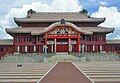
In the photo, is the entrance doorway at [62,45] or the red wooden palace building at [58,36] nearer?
the red wooden palace building at [58,36]

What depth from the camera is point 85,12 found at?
68.7 meters

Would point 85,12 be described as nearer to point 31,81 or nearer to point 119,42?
point 119,42

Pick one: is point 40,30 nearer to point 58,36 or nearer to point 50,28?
point 50,28

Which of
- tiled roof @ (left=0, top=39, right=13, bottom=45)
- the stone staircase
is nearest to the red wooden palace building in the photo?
tiled roof @ (left=0, top=39, right=13, bottom=45)

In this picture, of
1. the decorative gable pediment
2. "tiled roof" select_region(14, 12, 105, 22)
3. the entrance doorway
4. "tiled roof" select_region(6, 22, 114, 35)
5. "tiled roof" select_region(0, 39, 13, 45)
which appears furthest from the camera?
"tiled roof" select_region(14, 12, 105, 22)

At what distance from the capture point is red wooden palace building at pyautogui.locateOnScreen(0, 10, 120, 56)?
194 feet

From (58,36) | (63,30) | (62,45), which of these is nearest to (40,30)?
(58,36)

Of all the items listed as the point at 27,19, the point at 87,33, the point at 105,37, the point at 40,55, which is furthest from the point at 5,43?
the point at 105,37

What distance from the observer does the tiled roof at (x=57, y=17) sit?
63281 millimetres

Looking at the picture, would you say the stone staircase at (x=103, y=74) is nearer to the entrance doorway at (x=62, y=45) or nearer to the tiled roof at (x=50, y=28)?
the tiled roof at (x=50, y=28)

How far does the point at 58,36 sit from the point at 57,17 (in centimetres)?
893

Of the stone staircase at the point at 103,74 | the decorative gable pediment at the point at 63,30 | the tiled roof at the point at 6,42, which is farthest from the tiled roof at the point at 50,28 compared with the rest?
the stone staircase at the point at 103,74

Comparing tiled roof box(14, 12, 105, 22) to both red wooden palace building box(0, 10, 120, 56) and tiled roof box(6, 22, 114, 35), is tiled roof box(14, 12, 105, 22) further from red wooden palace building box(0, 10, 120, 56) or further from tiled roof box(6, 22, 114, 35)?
tiled roof box(6, 22, 114, 35)

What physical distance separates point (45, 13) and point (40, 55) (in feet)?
63.3
